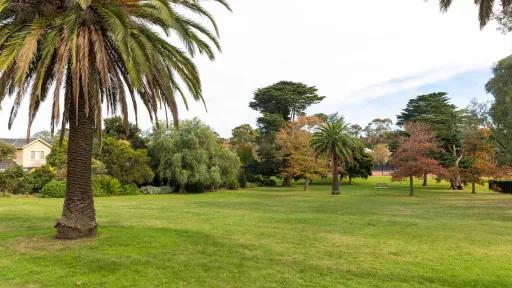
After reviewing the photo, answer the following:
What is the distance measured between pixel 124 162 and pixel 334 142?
1898 cm

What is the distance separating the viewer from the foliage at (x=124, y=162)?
37.3 metres

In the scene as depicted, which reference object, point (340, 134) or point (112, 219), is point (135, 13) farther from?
point (340, 134)

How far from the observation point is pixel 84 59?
408 inches

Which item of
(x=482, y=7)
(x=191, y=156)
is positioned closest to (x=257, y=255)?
(x=482, y=7)

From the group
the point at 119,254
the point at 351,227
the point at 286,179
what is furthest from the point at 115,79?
the point at 286,179

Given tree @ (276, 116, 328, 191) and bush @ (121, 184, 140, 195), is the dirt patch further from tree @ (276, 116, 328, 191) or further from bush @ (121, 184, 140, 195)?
tree @ (276, 116, 328, 191)

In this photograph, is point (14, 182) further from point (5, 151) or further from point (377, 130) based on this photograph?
point (377, 130)

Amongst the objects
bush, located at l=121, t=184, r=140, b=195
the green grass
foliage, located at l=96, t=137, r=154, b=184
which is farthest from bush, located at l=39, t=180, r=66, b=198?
the green grass

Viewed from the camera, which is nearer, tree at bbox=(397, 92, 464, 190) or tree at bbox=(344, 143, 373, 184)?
tree at bbox=(397, 92, 464, 190)

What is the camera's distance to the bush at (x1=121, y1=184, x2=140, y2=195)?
118 ft

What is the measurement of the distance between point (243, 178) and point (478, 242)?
1567 inches

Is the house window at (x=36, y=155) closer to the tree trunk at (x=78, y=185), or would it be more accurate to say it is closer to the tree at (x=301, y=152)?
the tree at (x=301, y=152)

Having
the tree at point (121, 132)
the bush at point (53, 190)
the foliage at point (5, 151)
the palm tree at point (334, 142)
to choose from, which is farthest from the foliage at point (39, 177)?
the palm tree at point (334, 142)

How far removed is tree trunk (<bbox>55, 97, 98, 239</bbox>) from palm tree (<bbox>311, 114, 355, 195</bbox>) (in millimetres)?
31008
